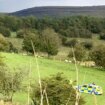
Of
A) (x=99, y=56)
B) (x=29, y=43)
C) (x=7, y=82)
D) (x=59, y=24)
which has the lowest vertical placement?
(x=59, y=24)

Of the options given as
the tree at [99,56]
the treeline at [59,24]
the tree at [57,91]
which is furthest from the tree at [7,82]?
the treeline at [59,24]

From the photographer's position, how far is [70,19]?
137250mm

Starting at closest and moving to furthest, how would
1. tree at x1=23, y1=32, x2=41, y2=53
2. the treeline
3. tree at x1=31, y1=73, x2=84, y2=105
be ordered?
1. tree at x1=31, y1=73, x2=84, y2=105
2. tree at x1=23, y1=32, x2=41, y2=53
3. the treeline

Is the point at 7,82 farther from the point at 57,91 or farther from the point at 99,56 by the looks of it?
the point at 99,56

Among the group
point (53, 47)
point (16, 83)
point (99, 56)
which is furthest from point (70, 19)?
point (16, 83)

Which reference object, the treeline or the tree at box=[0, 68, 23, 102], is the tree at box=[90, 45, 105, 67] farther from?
the treeline

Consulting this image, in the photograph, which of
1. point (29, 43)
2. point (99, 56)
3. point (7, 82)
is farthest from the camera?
point (29, 43)

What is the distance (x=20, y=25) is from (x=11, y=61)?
260 ft

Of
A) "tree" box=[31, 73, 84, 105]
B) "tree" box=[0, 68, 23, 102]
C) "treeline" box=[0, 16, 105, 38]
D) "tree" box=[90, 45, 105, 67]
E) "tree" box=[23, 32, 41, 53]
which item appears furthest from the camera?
"treeline" box=[0, 16, 105, 38]

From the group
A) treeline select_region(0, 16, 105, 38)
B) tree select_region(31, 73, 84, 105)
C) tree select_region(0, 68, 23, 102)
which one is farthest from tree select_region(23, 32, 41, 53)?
treeline select_region(0, 16, 105, 38)

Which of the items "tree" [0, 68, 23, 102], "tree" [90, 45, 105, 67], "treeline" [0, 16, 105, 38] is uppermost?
"tree" [0, 68, 23, 102]

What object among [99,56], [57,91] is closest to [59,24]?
[99,56]

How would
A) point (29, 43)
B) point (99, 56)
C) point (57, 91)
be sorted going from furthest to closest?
point (29, 43) → point (99, 56) → point (57, 91)

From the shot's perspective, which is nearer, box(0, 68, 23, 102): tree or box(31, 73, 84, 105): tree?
box(31, 73, 84, 105): tree
